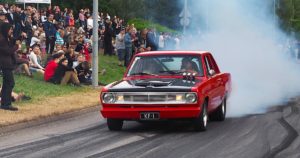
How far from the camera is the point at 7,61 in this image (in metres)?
15.4

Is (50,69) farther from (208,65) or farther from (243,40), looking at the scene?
(243,40)

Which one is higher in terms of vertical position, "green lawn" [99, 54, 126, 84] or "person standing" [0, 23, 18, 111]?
"person standing" [0, 23, 18, 111]

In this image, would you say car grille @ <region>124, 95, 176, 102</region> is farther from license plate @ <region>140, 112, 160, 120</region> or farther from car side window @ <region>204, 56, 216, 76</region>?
car side window @ <region>204, 56, 216, 76</region>

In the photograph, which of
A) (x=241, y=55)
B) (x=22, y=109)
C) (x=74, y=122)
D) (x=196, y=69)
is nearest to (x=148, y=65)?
(x=196, y=69)

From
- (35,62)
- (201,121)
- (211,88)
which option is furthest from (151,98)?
(35,62)

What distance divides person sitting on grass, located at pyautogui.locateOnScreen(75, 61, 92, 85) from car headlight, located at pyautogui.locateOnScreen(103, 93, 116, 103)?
10.8 metres

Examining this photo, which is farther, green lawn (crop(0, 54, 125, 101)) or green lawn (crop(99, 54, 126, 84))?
green lawn (crop(99, 54, 126, 84))

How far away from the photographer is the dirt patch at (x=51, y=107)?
48.0 ft

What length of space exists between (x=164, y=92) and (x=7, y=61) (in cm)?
453

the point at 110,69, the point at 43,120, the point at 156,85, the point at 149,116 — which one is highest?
the point at 156,85

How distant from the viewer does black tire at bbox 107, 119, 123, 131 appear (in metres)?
13.3

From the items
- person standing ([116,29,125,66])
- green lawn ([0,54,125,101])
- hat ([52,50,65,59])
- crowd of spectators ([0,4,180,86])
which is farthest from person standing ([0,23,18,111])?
person standing ([116,29,125,66])

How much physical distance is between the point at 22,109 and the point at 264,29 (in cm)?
2034

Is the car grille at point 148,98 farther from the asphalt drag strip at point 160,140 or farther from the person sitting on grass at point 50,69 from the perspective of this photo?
the person sitting on grass at point 50,69
